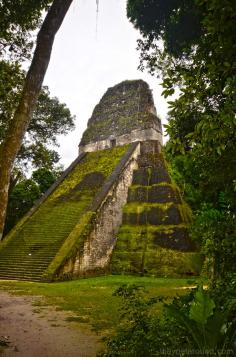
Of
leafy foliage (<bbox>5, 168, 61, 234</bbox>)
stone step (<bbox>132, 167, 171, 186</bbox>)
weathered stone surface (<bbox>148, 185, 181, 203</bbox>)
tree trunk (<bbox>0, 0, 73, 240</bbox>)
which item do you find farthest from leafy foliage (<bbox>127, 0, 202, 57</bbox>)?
leafy foliage (<bbox>5, 168, 61, 234</bbox>)

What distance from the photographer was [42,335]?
502 centimetres

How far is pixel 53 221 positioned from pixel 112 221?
337cm

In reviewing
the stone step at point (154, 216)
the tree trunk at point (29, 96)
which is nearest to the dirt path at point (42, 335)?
the tree trunk at point (29, 96)

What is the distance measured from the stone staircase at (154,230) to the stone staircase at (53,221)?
252cm

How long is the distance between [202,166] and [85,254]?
10.4 m

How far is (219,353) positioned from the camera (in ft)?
A: 9.09

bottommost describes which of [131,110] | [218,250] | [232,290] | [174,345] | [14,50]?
[174,345]

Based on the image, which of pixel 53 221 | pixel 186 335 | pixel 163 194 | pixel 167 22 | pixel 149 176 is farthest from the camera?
pixel 149 176

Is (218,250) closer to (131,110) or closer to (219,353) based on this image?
(219,353)

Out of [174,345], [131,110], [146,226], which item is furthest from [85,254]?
[131,110]

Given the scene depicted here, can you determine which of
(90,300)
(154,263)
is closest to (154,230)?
(154,263)

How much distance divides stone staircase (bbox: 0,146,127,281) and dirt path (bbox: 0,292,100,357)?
248 inches

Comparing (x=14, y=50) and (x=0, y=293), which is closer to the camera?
(x=14, y=50)

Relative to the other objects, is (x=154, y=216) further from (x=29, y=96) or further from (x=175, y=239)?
(x=29, y=96)
